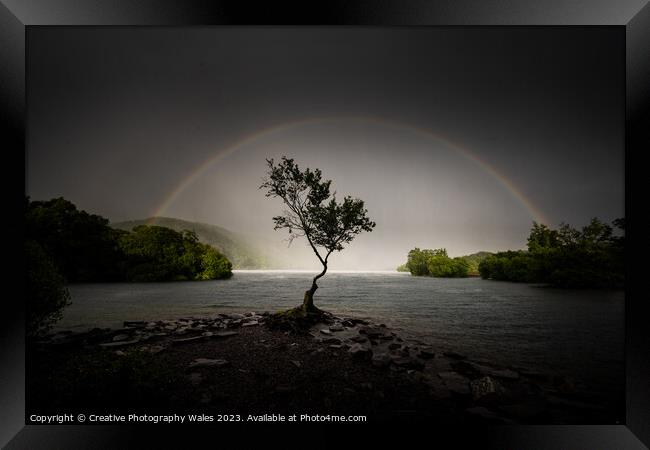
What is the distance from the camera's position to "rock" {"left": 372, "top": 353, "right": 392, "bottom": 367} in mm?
4137

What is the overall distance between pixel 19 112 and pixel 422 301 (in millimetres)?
11899

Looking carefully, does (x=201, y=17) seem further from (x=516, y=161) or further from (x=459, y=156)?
(x=516, y=161)

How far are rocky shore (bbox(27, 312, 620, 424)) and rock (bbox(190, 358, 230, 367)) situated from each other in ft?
0.06

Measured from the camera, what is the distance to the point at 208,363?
403 cm

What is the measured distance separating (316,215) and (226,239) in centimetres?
320

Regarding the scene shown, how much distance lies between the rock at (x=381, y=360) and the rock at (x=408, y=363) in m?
0.13

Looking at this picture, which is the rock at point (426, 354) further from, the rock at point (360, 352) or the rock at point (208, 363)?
the rock at point (208, 363)

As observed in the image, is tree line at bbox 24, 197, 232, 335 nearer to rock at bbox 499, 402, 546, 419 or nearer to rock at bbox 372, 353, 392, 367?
rock at bbox 372, 353, 392, 367

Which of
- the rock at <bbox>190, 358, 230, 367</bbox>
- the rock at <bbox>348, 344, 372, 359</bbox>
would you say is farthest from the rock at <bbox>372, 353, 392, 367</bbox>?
the rock at <bbox>190, 358, 230, 367</bbox>

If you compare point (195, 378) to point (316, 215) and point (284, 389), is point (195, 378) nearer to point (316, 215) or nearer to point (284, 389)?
point (284, 389)

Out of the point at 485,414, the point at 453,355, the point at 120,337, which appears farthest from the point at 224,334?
the point at 485,414

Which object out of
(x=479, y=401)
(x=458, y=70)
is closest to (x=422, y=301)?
(x=479, y=401)

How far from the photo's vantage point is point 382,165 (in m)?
5.34

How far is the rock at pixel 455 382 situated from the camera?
12.2 feet
